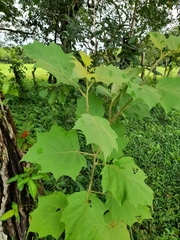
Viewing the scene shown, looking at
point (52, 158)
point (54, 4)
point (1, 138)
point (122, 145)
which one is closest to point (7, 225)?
point (1, 138)

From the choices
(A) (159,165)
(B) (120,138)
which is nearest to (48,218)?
(B) (120,138)

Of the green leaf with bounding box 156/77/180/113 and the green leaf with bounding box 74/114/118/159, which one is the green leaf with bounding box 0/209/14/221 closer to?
the green leaf with bounding box 74/114/118/159

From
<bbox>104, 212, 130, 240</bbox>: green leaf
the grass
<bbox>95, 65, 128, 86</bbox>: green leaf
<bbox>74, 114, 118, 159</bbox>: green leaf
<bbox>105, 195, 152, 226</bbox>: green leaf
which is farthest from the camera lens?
the grass

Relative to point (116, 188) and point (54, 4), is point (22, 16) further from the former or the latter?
point (116, 188)

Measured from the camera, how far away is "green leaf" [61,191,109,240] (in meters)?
0.81

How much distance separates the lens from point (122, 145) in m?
A: 0.95

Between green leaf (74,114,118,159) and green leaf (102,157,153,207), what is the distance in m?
0.20

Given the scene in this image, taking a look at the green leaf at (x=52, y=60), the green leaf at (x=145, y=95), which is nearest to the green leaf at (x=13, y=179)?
the green leaf at (x=52, y=60)

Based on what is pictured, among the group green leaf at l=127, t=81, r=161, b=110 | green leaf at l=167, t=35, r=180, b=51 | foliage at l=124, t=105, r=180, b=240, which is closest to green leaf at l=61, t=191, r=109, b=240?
green leaf at l=127, t=81, r=161, b=110

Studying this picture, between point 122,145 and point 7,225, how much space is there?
649mm

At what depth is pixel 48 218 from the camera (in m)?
0.93

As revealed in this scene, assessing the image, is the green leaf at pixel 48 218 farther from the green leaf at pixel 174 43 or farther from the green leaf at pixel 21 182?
the green leaf at pixel 174 43

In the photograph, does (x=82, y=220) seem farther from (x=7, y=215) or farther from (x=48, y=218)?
(x=7, y=215)

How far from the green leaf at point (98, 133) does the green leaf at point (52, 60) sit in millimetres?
192
